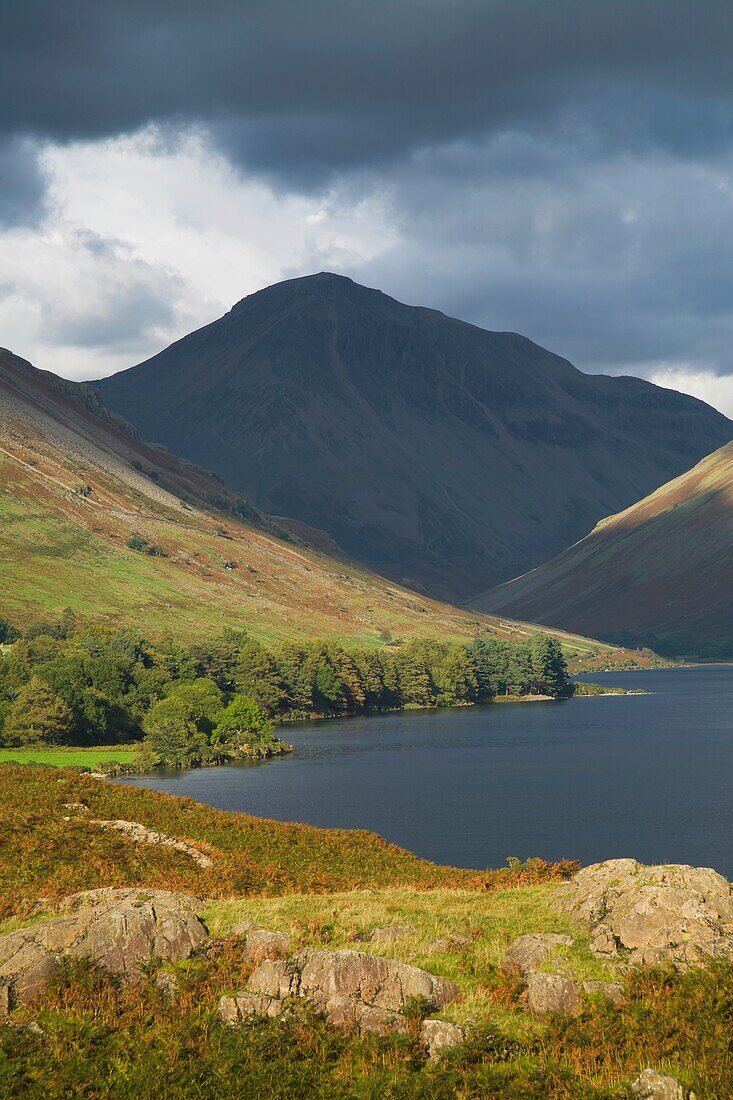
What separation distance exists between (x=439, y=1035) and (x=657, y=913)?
8.48 m

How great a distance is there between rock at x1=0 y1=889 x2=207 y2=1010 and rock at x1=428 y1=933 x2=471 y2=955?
646 centimetres

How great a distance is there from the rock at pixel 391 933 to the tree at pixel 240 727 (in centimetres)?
12281

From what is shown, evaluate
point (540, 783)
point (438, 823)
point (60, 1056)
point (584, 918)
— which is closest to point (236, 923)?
point (60, 1056)

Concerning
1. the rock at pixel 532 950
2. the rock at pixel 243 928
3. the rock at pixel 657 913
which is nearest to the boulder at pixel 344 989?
the rock at pixel 243 928

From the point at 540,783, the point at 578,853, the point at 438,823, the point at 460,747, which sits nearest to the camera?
the point at 578,853

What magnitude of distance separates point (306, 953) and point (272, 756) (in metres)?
127

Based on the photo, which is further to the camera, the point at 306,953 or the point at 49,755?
the point at 49,755

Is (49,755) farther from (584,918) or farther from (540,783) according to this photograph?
(584,918)

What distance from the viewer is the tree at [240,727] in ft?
493

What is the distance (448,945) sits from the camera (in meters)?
28.0

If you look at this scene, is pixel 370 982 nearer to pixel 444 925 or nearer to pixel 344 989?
pixel 344 989

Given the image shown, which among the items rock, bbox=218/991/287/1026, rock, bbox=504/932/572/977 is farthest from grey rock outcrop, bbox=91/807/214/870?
rock, bbox=504/932/572/977

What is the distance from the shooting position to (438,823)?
97688 mm

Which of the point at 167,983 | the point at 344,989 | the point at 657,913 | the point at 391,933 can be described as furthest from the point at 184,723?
the point at 344,989
